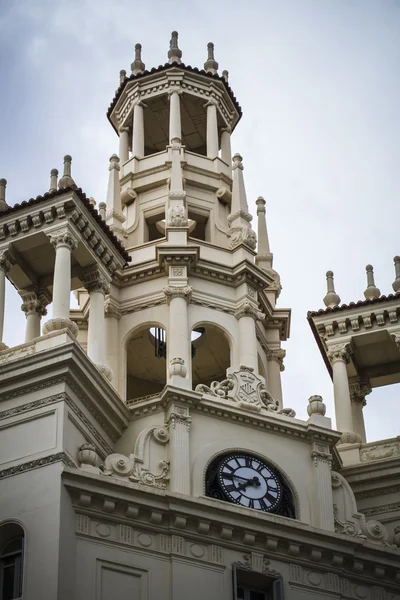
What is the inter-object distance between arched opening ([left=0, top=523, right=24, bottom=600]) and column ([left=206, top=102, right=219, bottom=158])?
1712 cm

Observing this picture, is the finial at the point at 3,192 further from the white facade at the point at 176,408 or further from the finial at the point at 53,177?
the finial at the point at 53,177

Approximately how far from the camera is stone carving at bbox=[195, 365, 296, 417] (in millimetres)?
38312

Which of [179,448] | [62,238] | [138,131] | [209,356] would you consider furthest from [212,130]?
[179,448]

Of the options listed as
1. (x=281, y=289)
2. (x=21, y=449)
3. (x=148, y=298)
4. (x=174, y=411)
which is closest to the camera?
(x=21, y=449)

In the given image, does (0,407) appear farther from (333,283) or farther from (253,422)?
(333,283)

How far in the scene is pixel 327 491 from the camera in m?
37.8

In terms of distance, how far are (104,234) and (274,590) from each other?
9.94m

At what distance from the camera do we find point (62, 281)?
38.2 meters

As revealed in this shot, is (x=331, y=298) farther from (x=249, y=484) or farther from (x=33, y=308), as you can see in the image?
(x=249, y=484)

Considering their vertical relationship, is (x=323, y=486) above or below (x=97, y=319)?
below

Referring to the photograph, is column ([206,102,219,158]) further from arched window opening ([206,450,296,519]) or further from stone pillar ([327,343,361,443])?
arched window opening ([206,450,296,519])

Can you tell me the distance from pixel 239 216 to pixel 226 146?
4188mm

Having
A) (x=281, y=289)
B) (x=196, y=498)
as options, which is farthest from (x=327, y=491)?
(x=281, y=289)

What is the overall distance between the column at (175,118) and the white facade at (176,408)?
66mm
